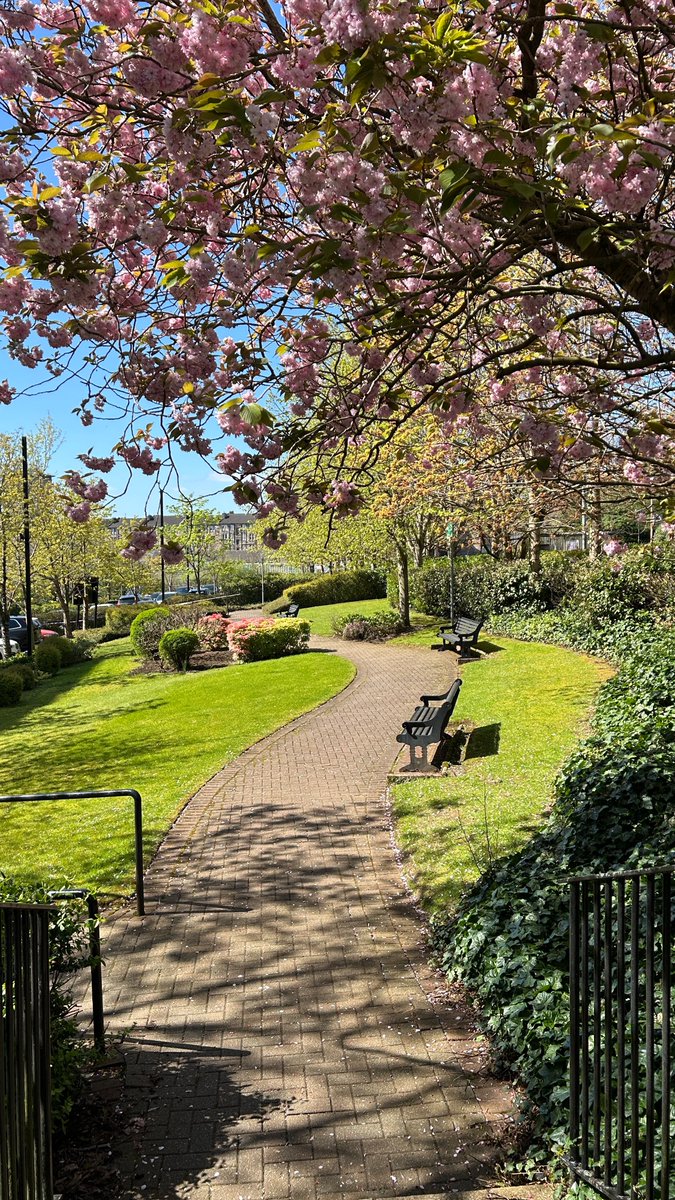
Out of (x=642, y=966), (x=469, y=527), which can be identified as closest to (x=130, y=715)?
(x=469, y=527)

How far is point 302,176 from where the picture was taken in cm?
352

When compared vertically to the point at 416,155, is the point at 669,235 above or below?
below

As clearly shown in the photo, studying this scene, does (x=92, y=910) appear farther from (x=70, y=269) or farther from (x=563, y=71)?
(x=563, y=71)

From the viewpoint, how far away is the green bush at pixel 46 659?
25.7 metres

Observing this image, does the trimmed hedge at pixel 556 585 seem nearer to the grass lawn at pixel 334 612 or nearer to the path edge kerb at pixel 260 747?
the grass lawn at pixel 334 612

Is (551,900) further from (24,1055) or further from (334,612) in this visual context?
(334,612)

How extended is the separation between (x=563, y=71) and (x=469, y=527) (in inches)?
671

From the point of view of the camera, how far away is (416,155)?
12.5 ft

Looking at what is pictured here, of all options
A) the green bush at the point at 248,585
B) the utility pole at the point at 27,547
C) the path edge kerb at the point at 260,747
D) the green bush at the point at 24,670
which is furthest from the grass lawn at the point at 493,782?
the green bush at the point at 248,585

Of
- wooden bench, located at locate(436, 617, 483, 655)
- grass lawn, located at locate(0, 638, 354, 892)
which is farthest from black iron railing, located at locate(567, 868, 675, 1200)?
wooden bench, located at locate(436, 617, 483, 655)

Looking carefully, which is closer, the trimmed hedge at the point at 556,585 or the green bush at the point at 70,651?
the trimmed hedge at the point at 556,585

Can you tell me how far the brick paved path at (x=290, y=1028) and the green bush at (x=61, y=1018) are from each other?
0.35 metres

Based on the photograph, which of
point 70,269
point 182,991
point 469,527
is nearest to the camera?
point 70,269

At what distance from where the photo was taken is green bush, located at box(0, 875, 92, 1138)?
11.6ft
